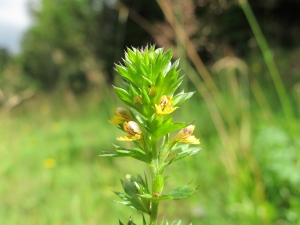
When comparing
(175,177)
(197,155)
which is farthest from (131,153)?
(197,155)

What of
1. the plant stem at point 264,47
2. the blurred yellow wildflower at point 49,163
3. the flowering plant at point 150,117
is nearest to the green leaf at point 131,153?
the flowering plant at point 150,117

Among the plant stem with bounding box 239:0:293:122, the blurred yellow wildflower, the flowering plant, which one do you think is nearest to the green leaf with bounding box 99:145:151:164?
the flowering plant

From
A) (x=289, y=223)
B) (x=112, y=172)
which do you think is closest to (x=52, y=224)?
(x=112, y=172)

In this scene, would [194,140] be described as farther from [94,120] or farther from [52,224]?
[94,120]

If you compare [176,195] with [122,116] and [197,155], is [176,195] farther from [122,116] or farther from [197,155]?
[197,155]

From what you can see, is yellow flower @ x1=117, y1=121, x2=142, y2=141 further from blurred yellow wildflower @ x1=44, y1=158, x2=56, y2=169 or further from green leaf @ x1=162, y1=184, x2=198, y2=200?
blurred yellow wildflower @ x1=44, y1=158, x2=56, y2=169

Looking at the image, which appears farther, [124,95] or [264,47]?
[264,47]

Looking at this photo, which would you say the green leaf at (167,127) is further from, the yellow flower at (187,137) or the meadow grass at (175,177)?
the meadow grass at (175,177)
